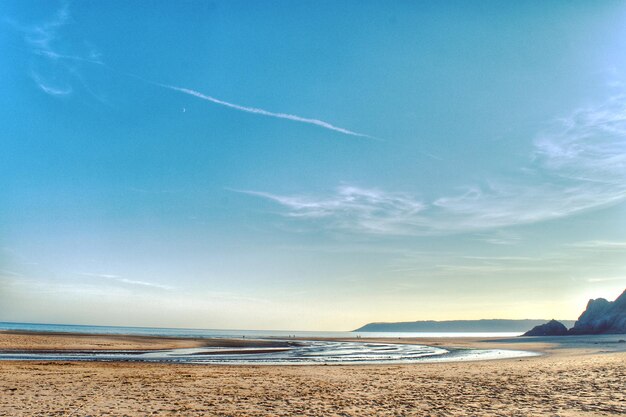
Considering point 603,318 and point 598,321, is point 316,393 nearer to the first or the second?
point 603,318

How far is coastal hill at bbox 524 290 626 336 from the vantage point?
108375 millimetres

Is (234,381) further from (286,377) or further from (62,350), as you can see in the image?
(62,350)

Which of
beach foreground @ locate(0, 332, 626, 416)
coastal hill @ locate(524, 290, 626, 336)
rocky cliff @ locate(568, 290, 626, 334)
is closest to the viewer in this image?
beach foreground @ locate(0, 332, 626, 416)

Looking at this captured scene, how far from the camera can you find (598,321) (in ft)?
375

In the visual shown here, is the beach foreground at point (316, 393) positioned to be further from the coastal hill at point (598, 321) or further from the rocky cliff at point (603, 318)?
the coastal hill at point (598, 321)

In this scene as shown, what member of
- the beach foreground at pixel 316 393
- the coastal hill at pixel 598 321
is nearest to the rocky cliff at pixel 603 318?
the coastal hill at pixel 598 321

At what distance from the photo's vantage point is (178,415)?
13445 mm

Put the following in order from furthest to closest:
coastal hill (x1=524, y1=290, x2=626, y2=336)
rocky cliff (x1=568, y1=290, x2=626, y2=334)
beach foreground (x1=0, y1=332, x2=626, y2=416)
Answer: coastal hill (x1=524, y1=290, x2=626, y2=336), rocky cliff (x1=568, y1=290, x2=626, y2=334), beach foreground (x1=0, y1=332, x2=626, y2=416)

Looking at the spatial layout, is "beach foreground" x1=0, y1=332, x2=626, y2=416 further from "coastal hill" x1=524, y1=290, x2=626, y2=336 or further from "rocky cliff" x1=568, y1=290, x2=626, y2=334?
"coastal hill" x1=524, y1=290, x2=626, y2=336

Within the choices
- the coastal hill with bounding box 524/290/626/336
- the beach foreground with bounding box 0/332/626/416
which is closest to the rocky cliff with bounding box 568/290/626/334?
the coastal hill with bounding box 524/290/626/336

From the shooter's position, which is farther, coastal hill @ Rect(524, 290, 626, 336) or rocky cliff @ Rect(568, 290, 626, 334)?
coastal hill @ Rect(524, 290, 626, 336)

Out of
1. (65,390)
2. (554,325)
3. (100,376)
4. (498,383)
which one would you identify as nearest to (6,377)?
(100,376)

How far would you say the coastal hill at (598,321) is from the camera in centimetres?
10838

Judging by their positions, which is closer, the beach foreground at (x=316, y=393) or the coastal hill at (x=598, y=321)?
the beach foreground at (x=316, y=393)
